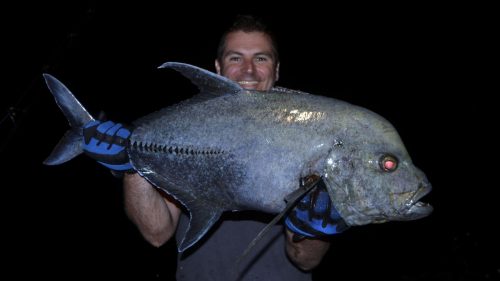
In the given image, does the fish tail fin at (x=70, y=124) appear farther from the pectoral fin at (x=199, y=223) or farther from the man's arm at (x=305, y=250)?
the man's arm at (x=305, y=250)

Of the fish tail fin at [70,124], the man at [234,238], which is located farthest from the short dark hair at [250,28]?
the fish tail fin at [70,124]

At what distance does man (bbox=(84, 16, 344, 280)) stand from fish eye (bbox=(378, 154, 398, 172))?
0.96 m

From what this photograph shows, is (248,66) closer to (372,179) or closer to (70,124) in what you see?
(70,124)

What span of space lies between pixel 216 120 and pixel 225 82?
0.24 m

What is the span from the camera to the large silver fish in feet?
5.90

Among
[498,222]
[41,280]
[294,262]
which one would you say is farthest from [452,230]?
[41,280]

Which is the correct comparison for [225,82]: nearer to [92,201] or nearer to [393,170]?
[393,170]

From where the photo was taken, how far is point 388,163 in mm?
1803

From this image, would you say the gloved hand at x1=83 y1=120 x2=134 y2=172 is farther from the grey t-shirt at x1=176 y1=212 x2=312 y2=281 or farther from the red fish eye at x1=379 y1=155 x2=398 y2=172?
the red fish eye at x1=379 y1=155 x2=398 y2=172

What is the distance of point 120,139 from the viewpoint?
2291 mm

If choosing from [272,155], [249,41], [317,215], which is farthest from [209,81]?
[249,41]

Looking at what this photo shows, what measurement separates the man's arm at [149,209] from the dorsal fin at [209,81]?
3.53 feet

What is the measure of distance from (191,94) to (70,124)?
1766 centimetres

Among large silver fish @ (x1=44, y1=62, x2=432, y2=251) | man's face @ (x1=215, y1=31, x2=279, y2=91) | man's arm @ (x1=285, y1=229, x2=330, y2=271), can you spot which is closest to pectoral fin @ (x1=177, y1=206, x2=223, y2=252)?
large silver fish @ (x1=44, y1=62, x2=432, y2=251)
